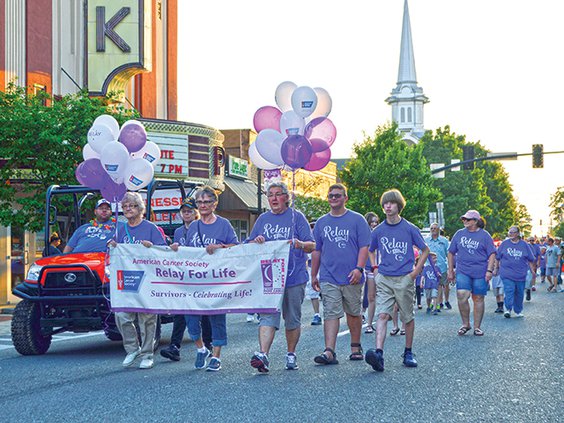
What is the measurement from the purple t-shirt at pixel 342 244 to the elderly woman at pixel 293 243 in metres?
0.30

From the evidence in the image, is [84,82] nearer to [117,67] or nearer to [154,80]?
[117,67]

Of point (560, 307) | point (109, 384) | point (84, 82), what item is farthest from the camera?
point (84, 82)

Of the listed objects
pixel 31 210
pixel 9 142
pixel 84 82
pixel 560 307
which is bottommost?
pixel 560 307

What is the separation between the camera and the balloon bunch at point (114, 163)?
11469 mm

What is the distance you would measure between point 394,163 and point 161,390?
53.0m

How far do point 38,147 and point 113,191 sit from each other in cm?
1222

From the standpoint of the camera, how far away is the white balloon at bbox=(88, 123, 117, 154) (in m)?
11.8

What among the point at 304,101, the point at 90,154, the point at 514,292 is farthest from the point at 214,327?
the point at 514,292

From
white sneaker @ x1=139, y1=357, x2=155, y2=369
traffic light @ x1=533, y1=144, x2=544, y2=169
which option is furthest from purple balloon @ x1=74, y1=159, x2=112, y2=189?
traffic light @ x1=533, y1=144, x2=544, y2=169

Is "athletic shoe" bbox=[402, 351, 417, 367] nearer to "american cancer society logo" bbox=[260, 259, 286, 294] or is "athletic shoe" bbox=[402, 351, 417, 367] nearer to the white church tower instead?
"american cancer society logo" bbox=[260, 259, 286, 294]

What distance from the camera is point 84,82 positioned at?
3130 cm

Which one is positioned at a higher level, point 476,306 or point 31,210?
point 31,210

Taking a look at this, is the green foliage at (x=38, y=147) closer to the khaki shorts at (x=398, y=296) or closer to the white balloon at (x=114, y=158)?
the white balloon at (x=114, y=158)

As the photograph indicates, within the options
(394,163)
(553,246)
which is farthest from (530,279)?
(394,163)
